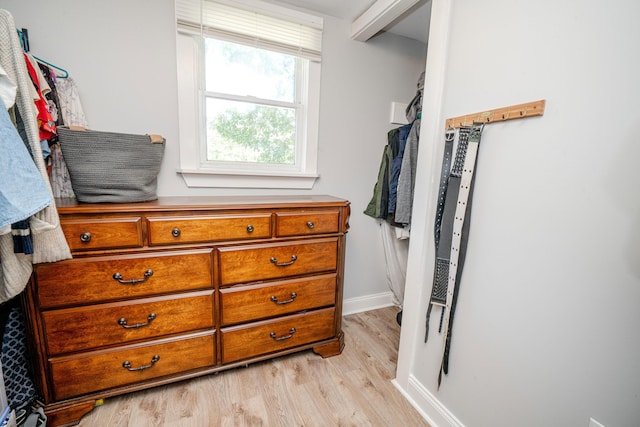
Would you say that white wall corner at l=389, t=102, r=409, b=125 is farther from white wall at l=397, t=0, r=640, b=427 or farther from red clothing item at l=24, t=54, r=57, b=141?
red clothing item at l=24, t=54, r=57, b=141

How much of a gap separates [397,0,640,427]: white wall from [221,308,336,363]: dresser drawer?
69 cm

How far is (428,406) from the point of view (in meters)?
1.37

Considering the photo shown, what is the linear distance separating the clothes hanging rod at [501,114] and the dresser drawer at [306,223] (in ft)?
2.60

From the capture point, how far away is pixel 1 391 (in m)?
0.96

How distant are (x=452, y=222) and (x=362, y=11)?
1600mm

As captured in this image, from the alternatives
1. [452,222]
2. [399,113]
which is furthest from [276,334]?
[399,113]

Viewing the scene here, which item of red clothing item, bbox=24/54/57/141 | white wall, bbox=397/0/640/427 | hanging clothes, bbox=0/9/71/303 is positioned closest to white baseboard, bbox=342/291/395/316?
white wall, bbox=397/0/640/427

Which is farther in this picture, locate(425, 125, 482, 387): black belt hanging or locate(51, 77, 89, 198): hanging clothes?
locate(51, 77, 89, 198): hanging clothes

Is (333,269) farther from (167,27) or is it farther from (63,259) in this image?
(167,27)

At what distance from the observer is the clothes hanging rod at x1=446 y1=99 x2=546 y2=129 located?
936 mm

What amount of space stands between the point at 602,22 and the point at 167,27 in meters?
1.95

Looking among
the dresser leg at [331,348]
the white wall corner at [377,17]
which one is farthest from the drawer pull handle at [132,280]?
the white wall corner at [377,17]

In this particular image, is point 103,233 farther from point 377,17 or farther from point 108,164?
point 377,17

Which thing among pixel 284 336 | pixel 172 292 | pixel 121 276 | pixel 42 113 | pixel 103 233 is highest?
pixel 42 113
